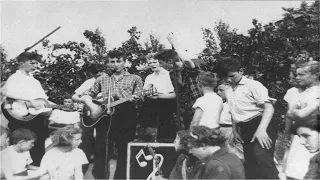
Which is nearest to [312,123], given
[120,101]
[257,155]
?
[257,155]

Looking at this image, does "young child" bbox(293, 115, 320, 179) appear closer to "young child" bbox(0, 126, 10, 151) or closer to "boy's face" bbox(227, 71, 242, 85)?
"boy's face" bbox(227, 71, 242, 85)

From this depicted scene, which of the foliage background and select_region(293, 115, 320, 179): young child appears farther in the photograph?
the foliage background

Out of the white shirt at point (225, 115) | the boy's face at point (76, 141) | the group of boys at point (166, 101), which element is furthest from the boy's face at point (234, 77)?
the boy's face at point (76, 141)

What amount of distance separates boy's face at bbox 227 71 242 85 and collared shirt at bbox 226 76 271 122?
0.11ft

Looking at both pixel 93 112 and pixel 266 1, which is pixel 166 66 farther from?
pixel 266 1

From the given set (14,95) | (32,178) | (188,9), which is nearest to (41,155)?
(32,178)

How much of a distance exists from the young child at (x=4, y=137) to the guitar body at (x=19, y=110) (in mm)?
135

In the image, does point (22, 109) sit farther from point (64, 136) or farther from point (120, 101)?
point (120, 101)

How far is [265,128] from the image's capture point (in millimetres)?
3154

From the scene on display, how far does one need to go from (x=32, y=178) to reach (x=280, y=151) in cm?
238

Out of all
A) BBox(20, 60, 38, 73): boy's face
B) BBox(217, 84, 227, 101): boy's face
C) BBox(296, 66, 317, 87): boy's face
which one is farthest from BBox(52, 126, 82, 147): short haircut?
BBox(296, 66, 317, 87): boy's face

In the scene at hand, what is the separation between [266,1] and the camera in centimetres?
383

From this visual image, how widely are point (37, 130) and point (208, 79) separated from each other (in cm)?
187

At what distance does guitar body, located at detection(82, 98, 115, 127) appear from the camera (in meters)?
3.67
